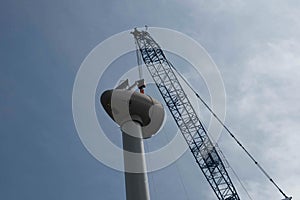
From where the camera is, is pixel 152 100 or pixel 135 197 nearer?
pixel 135 197

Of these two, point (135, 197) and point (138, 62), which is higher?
point (138, 62)

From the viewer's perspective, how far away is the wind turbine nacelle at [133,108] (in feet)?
153

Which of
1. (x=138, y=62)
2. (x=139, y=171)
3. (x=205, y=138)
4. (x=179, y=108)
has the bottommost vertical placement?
(x=139, y=171)

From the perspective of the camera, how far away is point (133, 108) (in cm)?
4656

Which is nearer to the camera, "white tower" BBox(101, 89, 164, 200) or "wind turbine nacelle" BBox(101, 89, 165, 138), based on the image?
"white tower" BBox(101, 89, 164, 200)

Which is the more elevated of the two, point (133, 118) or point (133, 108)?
point (133, 108)

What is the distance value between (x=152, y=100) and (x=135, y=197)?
12.8 m

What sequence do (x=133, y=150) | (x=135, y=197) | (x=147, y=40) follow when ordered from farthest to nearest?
1. (x=147, y=40)
2. (x=133, y=150)
3. (x=135, y=197)

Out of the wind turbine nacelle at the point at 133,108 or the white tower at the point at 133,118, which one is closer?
the white tower at the point at 133,118

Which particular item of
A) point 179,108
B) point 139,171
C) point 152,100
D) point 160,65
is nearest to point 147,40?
point 160,65

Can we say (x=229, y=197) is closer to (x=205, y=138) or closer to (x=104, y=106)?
(x=205, y=138)

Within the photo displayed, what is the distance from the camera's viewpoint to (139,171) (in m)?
41.7

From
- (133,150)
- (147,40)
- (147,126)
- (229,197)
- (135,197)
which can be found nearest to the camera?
(135,197)

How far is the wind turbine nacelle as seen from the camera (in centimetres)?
4666
